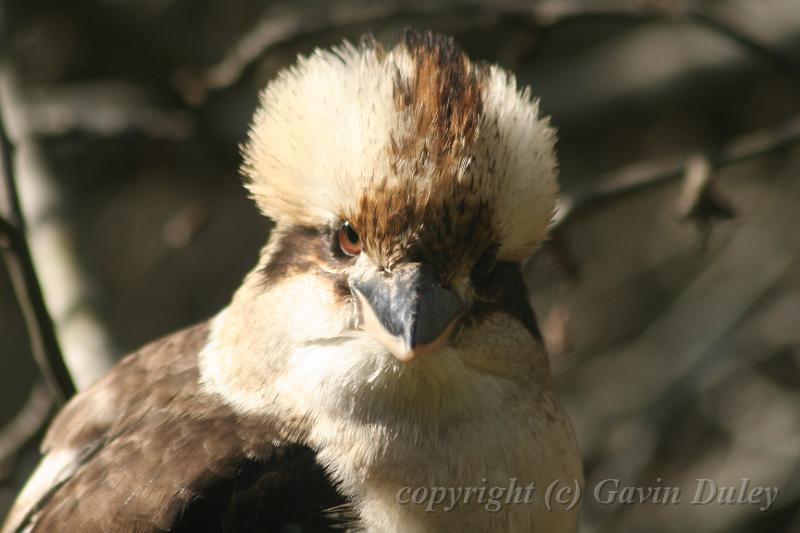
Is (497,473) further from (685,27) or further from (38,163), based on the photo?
(685,27)

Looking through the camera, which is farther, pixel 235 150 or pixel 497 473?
pixel 235 150

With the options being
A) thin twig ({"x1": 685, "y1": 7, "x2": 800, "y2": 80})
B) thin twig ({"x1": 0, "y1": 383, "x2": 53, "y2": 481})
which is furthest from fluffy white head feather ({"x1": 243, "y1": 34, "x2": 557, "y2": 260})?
thin twig ({"x1": 0, "y1": 383, "x2": 53, "y2": 481})

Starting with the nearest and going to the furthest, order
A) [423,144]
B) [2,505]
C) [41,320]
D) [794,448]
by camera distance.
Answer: [423,144] → [41,320] → [794,448] → [2,505]

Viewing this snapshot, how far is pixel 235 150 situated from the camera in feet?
21.1

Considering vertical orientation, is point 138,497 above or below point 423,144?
below

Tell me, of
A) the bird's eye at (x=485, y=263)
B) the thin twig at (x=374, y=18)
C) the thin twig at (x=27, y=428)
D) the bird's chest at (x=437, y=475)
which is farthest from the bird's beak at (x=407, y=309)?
the thin twig at (x=27, y=428)

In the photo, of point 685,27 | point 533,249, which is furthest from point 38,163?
point 685,27

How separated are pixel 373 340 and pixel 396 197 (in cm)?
37

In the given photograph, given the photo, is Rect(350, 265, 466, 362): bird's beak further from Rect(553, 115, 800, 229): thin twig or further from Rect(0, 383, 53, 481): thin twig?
Rect(0, 383, 53, 481): thin twig

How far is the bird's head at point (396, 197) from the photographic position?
3107mm

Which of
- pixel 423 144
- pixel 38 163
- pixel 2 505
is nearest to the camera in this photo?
pixel 423 144

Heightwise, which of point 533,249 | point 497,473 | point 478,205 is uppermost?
point 478,205

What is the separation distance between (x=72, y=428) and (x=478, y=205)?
1471mm

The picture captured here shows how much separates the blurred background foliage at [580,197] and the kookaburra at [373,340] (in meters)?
0.87
